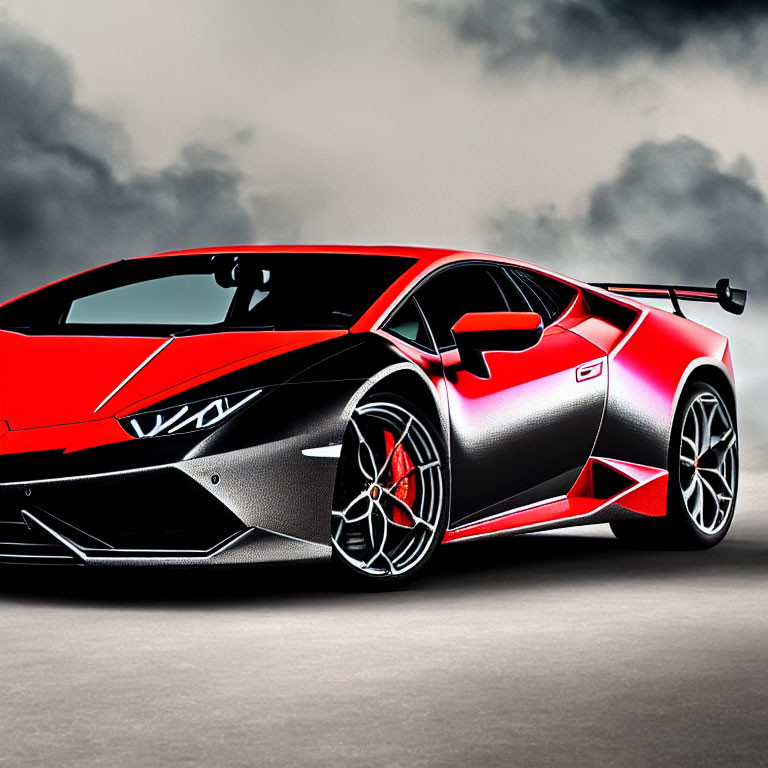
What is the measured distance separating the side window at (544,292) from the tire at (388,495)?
132cm

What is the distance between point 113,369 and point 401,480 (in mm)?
1156

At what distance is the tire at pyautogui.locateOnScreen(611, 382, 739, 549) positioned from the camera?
7.49 meters

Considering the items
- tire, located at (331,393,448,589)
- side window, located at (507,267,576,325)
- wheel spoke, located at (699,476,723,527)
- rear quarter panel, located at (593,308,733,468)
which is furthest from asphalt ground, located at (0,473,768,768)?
side window, located at (507,267,576,325)

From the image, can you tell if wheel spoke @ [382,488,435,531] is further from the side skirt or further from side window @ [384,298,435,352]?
side window @ [384,298,435,352]

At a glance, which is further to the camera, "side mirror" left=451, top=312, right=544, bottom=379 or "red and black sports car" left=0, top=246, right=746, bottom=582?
"side mirror" left=451, top=312, right=544, bottom=379

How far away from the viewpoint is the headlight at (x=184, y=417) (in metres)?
5.39

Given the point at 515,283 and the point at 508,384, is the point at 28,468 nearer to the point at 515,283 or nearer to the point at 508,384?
the point at 508,384

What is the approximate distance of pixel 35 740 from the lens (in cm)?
351

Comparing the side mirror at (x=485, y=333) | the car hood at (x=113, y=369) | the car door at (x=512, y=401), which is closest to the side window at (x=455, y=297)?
the car door at (x=512, y=401)

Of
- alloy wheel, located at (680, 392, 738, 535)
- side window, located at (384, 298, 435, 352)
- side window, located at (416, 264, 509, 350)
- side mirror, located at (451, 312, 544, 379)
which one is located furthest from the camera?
alloy wheel, located at (680, 392, 738, 535)

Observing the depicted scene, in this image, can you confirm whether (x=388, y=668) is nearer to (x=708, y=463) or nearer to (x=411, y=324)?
(x=411, y=324)

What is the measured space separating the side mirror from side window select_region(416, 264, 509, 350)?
15 cm

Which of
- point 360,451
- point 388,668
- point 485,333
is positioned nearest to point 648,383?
point 485,333

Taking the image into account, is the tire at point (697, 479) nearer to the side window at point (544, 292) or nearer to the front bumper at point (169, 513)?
the side window at point (544, 292)
